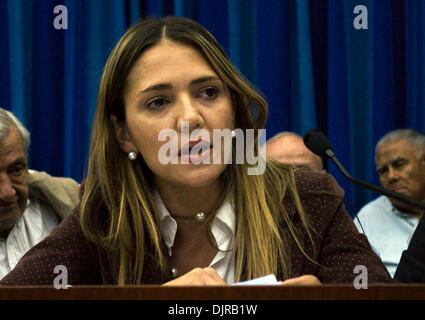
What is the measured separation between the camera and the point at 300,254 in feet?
4.15

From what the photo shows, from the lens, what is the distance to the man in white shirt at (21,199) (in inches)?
73.4

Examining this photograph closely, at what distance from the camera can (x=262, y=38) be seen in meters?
2.82

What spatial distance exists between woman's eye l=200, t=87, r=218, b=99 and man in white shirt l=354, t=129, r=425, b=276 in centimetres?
170

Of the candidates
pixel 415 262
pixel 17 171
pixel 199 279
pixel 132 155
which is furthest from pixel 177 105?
pixel 17 171

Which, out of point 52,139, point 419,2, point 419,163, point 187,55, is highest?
point 419,2

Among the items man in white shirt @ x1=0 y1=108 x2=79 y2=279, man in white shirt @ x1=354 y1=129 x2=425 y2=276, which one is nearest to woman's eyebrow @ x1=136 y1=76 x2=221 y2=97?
man in white shirt @ x1=0 y1=108 x2=79 y2=279

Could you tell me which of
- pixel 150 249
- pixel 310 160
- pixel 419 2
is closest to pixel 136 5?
pixel 310 160

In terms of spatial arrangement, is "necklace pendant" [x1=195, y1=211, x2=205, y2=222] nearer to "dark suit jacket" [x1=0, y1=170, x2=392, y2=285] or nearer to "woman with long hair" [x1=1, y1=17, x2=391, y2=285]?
"woman with long hair" [x1=1, y1=17, x2=391, y2=285]

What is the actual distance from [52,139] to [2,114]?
928mm

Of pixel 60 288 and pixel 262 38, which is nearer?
pixel 60 288

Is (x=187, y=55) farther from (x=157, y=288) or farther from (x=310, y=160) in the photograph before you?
(x=310, y=160)

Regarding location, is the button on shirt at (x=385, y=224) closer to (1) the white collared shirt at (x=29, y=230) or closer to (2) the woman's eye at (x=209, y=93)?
(1) the white collared shirt at (x=29, y=230)
